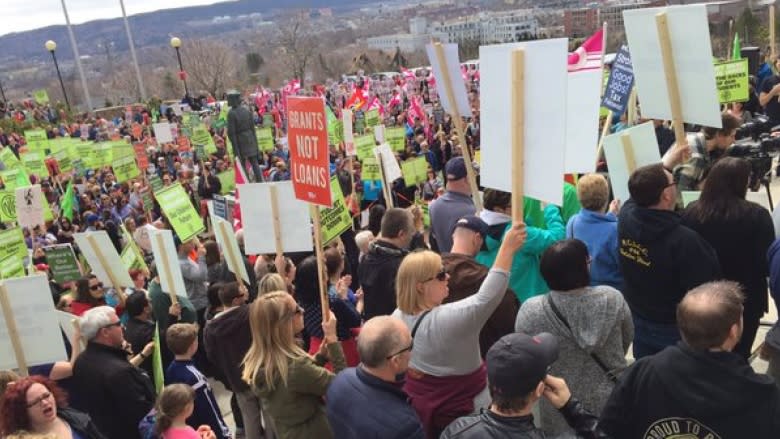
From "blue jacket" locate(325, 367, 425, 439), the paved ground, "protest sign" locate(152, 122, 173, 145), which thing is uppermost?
"protest sign" locate(152, 122, 173, 145)

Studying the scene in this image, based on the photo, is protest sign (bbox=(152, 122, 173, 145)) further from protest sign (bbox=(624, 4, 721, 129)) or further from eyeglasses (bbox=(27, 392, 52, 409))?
protest sign (bbox=(624, 4, 721, 129))

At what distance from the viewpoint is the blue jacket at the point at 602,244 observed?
4125mm

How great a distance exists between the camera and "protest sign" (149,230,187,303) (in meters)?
5.32

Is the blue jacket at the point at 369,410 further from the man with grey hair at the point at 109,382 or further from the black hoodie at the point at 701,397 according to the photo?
the man with grey hair at the point at 109,382

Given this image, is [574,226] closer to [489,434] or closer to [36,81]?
[489,434]

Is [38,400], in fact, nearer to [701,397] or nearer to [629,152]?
[701,397]

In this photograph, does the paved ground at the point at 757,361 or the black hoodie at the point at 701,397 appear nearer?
the black hoodie at the point at 701,397

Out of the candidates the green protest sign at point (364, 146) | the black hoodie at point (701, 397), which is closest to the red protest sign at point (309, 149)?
the black hoodie at point (701, 397)

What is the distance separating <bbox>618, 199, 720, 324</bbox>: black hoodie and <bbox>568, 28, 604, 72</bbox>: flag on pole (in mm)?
1893

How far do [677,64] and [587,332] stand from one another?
74.1 inches

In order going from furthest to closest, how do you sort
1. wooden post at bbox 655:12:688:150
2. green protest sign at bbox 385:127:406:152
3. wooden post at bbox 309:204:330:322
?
green protest sign at bbox 385:127:406:152 → wooden post at bbox 309:204:330:322 → wooden post at bbox 655:12:688:150

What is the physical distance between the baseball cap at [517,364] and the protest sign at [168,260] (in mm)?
3670

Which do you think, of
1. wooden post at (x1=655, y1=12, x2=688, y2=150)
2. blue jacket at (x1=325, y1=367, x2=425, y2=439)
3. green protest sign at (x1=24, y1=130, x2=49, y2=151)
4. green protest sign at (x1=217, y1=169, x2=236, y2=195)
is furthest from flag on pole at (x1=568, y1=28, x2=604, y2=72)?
green protest sign at (x1=24, y1=130, x2=49, y2=151)

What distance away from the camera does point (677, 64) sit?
385 centimetres
